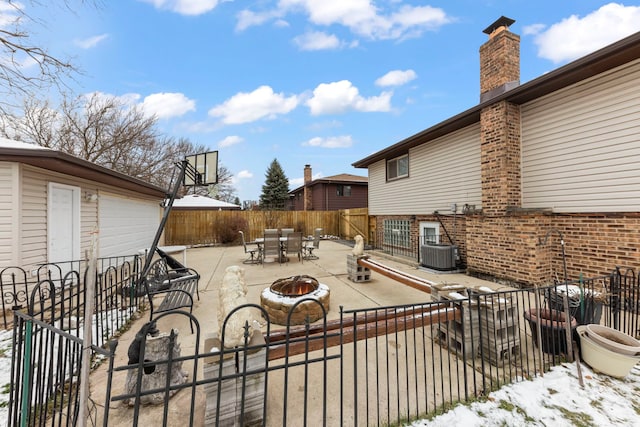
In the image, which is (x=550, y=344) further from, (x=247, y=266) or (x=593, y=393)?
(x=247, y=266)

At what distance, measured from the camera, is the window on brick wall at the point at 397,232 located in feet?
33.0

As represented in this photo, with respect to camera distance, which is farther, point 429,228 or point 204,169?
point 429,228

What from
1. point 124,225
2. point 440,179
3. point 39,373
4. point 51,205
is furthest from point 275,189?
point 39,373

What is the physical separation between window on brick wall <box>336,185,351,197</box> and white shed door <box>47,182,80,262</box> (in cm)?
1714

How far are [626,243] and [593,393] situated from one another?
3.72 m

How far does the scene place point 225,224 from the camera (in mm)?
14453

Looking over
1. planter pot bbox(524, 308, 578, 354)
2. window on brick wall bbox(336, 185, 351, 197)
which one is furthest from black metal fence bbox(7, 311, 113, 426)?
window on brick wall bbox(336, 185, 351, 197)

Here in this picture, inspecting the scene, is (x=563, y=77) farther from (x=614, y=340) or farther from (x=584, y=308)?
(x=614, y=340)

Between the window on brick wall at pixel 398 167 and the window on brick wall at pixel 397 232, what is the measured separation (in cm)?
190

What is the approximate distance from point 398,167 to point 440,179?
2555 millimetres

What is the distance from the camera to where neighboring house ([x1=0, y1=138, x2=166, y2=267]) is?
459 cm

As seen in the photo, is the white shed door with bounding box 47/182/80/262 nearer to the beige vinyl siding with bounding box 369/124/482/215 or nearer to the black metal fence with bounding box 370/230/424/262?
the black metal fence with bounding box 370/230/424/262

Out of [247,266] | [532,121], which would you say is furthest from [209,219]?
[532,121]

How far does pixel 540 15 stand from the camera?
21.5 feet
